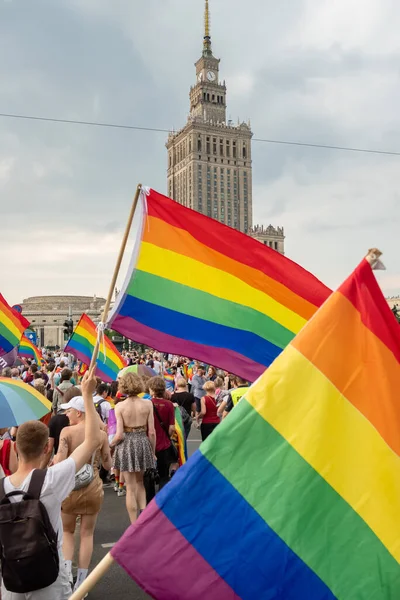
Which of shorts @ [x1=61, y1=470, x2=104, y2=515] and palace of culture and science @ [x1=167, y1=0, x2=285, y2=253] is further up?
palace of culture and science @ [x1=167, y1=0, x2=285, y2=253]

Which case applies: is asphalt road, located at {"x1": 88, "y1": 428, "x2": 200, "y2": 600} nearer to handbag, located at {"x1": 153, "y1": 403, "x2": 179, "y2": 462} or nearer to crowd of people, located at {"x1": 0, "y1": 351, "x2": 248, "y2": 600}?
crowd of people, located at {"x1": 0, "y1": 351, "x2": 248, "y2": 600}

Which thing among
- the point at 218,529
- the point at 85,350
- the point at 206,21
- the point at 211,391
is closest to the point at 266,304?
the point at 218,529

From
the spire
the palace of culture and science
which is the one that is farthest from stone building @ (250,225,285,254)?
the spire

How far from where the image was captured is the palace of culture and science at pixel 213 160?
4574 inches

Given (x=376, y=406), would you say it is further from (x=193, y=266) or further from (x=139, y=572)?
(x=193, y=266)

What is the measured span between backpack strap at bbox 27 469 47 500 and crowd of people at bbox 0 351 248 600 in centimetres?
2

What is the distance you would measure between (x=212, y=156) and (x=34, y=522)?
118 m

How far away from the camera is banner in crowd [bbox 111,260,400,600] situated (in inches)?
87.6

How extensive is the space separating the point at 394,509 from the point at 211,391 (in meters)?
6.87

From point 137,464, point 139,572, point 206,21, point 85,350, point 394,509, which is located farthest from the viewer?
point 206,21

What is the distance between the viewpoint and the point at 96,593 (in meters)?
4.95

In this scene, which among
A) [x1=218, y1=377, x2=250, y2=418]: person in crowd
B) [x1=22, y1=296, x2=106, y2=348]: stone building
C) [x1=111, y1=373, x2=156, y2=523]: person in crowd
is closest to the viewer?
[x1=111, y1=373, x2=156, y2=523]: person in crowd

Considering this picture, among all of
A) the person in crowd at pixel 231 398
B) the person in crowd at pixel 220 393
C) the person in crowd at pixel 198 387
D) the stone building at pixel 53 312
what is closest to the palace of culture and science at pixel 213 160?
the stone building at pixel 53 312

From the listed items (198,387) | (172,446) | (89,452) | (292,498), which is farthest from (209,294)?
(198,387)
